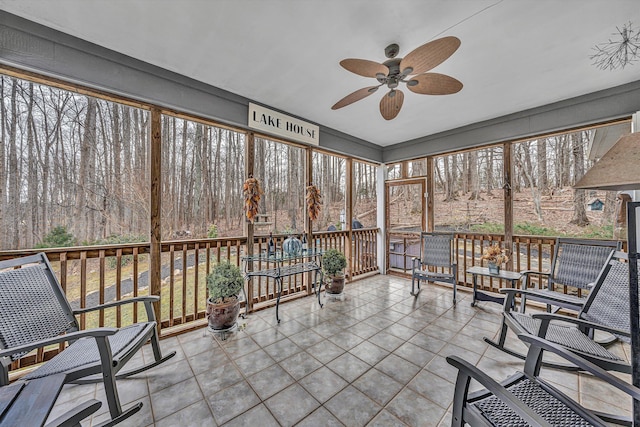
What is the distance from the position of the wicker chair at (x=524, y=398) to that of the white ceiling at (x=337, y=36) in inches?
92.7

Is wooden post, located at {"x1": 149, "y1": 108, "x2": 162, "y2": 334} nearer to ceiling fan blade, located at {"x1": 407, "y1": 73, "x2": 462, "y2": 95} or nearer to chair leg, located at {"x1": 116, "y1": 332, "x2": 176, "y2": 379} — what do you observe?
chair leg, located at {"x1": 116, "y1": 332, "x2": 176, "y2": 379}

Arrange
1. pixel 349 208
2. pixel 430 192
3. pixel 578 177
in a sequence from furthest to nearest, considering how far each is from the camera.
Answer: pixel 349 208 → pixel 430 192 → pixel 578 177

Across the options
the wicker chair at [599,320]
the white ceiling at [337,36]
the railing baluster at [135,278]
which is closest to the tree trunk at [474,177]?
the white ceiling at [337,36]

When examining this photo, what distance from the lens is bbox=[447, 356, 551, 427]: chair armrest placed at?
91cm

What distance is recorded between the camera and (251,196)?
3.20m

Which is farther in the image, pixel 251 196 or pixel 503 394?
pixel 251 196

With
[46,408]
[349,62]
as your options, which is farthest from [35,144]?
[349,62]

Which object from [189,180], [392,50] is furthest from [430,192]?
[189,180]

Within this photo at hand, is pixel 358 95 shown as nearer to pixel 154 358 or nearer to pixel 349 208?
pixel 349 208

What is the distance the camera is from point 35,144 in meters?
2.21

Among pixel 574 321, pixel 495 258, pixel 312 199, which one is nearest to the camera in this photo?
pixel 574 321

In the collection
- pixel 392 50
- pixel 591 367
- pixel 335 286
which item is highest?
pixel 392 50

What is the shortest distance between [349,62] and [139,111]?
8.11ft

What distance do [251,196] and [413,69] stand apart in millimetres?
2298
